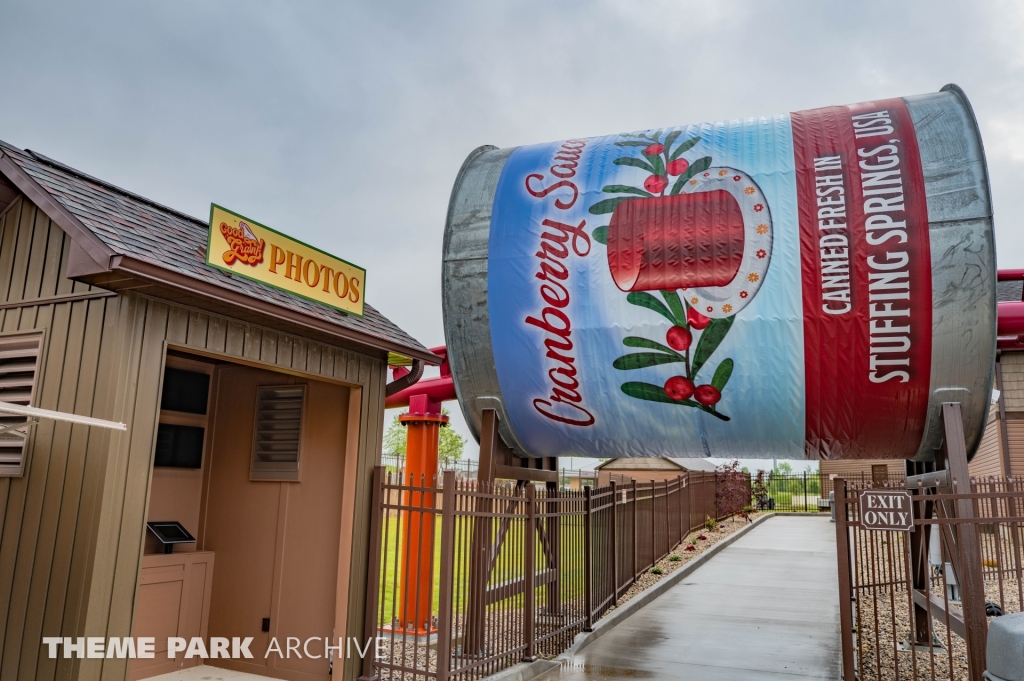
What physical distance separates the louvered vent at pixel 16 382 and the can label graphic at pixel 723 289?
434cm

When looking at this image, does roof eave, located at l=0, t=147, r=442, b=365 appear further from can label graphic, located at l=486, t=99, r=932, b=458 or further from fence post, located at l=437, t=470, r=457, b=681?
can label graphic, located at l=486, t=99, r=932, b=458

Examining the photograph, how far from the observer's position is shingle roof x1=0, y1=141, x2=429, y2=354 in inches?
209

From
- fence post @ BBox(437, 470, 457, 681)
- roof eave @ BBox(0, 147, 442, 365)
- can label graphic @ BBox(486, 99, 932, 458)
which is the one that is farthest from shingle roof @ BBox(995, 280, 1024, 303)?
roof eave @ BBox(0, 147, 442, 365)

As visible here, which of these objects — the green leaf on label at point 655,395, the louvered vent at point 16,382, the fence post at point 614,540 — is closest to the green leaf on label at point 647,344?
the green leaf on label at point 655,395

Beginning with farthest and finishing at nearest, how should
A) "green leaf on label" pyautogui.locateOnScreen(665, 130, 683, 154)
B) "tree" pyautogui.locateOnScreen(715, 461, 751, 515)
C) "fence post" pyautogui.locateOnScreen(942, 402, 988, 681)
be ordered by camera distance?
"tree" pyautogui.locateOnScreen(715, 461, 751, 515) → "green leaf on label" pyautogui.locateOnScreen(665, 130, 683, 154) → "fence post" pyautogui.locateOnScreen(942, 402, 988, 681)

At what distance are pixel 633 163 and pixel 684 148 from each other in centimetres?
55

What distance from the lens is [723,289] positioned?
25.2 ft

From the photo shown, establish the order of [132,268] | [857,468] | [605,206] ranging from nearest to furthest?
[132,268] → [605,206] → [857,468]

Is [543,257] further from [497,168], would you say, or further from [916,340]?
[916,340]

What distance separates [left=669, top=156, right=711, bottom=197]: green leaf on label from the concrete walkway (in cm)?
495

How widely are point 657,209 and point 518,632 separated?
4709mm

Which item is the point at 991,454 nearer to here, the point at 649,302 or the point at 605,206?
the point at 649,302

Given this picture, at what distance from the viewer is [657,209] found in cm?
800

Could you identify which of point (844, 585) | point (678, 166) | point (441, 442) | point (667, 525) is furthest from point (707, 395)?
point (441, 442)
